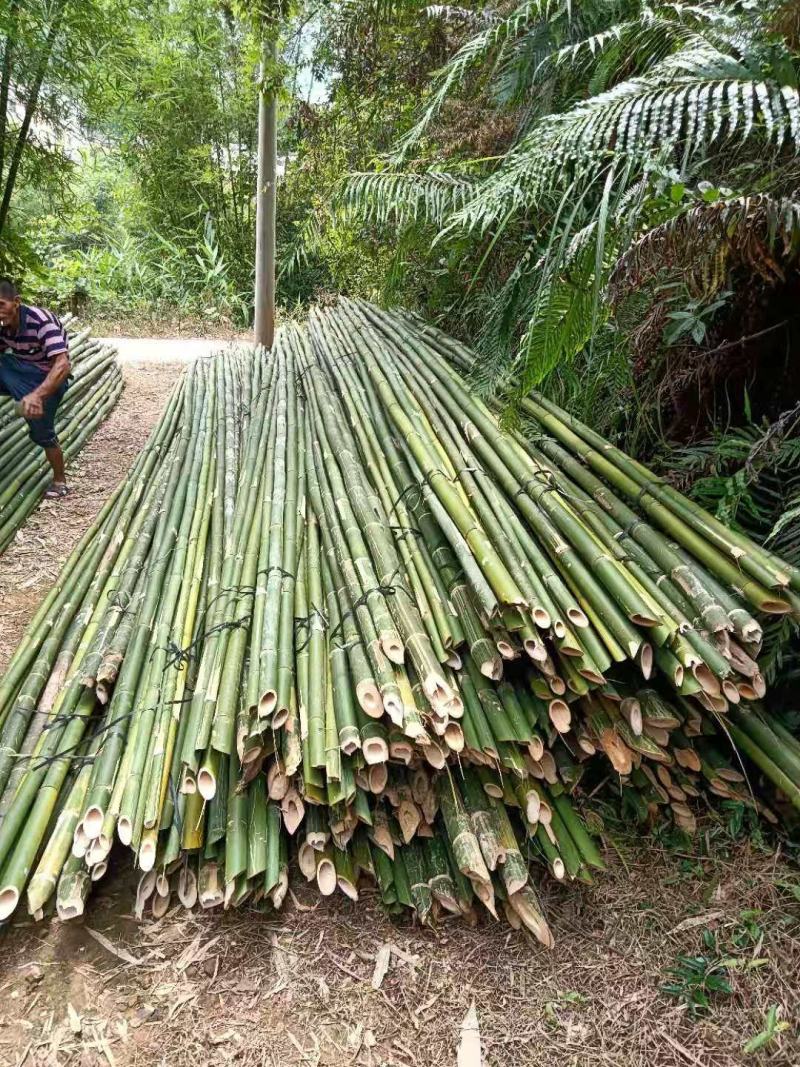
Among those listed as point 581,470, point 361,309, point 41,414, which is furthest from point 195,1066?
point 361,309

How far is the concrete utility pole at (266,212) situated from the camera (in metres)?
4.69

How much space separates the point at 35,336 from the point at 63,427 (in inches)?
36.1

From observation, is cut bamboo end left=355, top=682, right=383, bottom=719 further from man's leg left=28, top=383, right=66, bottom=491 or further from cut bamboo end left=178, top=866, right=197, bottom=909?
man's leg left=28, top=383, right=66, bottom=491

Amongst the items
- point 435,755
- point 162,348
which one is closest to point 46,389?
point 435,755

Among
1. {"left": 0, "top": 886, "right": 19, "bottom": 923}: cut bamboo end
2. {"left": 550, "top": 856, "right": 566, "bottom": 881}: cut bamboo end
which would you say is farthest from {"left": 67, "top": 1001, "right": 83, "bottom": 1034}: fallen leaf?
{"left": 550, "top": 856, "right": 566, "bottom": 881}: cut bamboo end

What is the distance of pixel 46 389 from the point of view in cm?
312

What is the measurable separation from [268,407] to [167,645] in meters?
1.65

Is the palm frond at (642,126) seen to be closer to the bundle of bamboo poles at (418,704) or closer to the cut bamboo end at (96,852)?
the bundle of bamboo poles at (418,704)

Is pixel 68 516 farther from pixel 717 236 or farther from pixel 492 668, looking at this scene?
pixel 717 236

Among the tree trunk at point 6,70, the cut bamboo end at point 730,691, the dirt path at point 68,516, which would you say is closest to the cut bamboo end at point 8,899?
the dirt path at point 68,516

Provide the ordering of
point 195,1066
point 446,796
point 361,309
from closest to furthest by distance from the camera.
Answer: point 195,1066 → point 446,796 → point 361,309

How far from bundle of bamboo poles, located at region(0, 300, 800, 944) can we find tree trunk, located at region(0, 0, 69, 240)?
300cm

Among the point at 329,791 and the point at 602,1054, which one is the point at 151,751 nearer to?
the point at 329,791

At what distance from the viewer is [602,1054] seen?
4.17 ft
